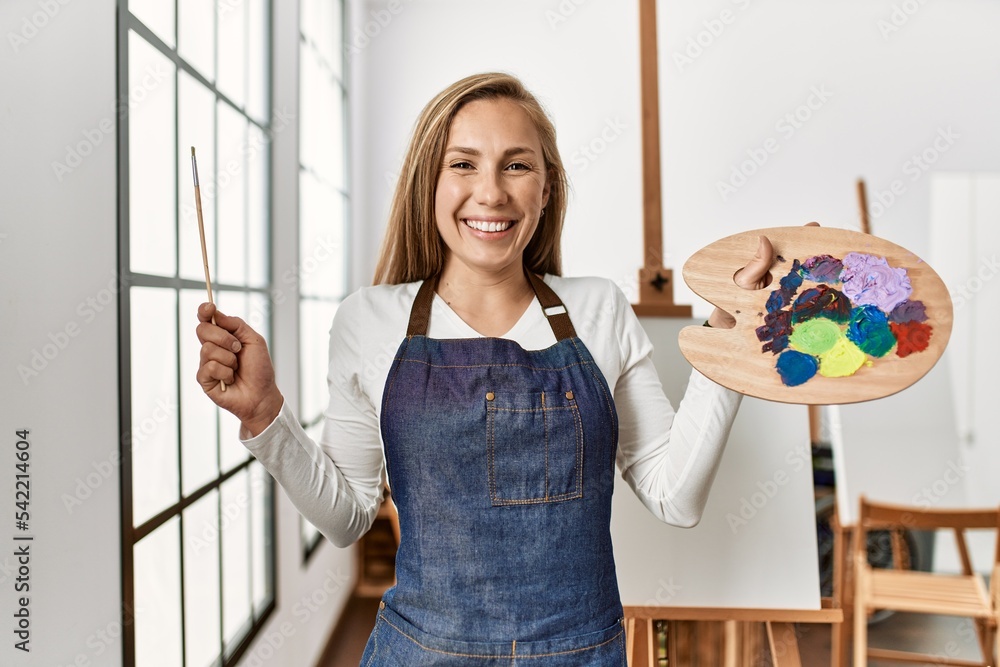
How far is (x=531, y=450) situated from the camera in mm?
1325

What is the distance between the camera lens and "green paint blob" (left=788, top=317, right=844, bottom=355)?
1.21 metres

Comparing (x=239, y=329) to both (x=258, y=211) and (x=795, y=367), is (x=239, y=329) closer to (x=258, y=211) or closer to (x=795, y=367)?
(x=795, y=367)

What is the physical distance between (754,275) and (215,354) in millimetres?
795

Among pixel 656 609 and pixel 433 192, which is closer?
pixel 433 192

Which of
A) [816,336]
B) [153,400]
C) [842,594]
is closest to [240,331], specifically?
[153,400]

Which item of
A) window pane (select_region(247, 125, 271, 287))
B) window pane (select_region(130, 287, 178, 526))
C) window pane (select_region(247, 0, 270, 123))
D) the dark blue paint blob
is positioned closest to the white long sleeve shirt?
the dark blue paint blob

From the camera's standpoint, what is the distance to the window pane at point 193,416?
204 centimetres

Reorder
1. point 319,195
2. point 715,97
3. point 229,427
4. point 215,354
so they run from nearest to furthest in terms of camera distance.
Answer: point 215,354, point 229,427, point 319,195, point 715,97

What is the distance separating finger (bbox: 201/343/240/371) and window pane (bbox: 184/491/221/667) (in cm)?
102

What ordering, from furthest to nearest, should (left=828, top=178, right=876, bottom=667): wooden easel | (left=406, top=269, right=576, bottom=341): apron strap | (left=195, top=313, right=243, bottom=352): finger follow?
(left=828, top=178, right=876, bottom=667): wooden easel, (left=406, top=269, right=576, bottom=341): apron strap, (left=195, top=313, right=243, bottom=352): finger

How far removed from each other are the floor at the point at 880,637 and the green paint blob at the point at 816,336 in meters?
2.83

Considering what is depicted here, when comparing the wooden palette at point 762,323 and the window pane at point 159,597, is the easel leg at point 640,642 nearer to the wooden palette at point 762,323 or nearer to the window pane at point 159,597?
the wooden palette at point 762,323

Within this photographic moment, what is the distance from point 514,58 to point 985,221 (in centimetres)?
261

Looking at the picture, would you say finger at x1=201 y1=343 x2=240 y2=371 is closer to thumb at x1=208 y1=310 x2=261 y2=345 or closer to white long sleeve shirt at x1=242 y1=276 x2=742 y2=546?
thumb at x1=208 y1=310 x2=261 y2=345
